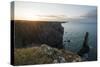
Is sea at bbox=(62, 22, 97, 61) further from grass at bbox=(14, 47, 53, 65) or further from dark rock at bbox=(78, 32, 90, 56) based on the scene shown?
grass at bbox=(14, 47, 53, 65)

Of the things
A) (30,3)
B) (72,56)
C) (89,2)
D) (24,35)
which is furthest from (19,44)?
(89,2)

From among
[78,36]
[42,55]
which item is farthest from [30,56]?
[78,36]

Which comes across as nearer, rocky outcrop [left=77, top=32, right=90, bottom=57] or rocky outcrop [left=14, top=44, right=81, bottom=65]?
rocky outcrop [left=14, top=44, right=81, bottom=65]

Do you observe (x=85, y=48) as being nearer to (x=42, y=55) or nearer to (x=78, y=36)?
(x=78, y=36)

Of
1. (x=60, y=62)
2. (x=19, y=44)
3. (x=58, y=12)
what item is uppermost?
(x=58, y=12)

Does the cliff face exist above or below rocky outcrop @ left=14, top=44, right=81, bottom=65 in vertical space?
above

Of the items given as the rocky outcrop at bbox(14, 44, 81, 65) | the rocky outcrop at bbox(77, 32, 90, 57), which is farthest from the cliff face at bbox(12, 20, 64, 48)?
the rocky outcrop at bbox(77, 32, 90, 57)
